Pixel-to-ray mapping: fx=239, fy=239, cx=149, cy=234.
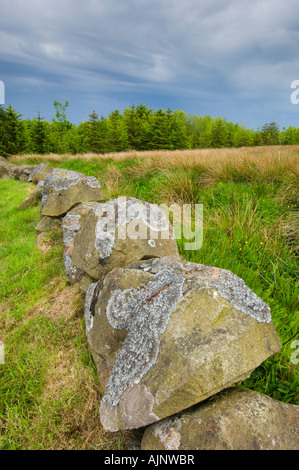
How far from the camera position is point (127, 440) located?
153cm

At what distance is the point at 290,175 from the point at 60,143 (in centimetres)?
3961

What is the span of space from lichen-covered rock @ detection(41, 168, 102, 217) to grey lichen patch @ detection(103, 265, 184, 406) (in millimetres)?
3551

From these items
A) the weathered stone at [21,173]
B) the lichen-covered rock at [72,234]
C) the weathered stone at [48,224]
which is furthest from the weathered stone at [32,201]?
the weathered stone at [21,173]

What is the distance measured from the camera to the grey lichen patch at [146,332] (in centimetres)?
140

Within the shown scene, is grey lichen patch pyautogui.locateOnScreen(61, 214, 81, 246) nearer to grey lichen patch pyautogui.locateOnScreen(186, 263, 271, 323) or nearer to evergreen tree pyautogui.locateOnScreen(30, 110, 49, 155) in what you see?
grey lichen patch pyautogui.locateOnScreen(186, 263, 271, 323)

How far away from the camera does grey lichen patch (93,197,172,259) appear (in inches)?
107

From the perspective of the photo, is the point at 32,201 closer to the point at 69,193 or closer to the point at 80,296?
the point at 69,193

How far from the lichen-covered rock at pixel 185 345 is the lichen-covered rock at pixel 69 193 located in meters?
3.58

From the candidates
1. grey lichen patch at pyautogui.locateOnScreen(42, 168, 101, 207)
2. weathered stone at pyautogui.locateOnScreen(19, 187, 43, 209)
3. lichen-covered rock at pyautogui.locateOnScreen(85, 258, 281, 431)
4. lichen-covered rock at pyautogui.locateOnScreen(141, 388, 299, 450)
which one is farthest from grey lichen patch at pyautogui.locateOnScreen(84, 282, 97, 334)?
weathered stone at pyautogui.locateOnScreen(19, 187, 43, 209)

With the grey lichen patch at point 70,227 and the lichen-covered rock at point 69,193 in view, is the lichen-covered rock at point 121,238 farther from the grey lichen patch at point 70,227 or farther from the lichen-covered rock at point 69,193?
the lichen-covered rock at point 69,193

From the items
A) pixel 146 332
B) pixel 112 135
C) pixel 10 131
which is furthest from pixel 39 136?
pixel 146 332

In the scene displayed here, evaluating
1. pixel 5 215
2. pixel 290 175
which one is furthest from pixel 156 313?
pixel 5 215

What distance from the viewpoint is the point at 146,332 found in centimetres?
149
